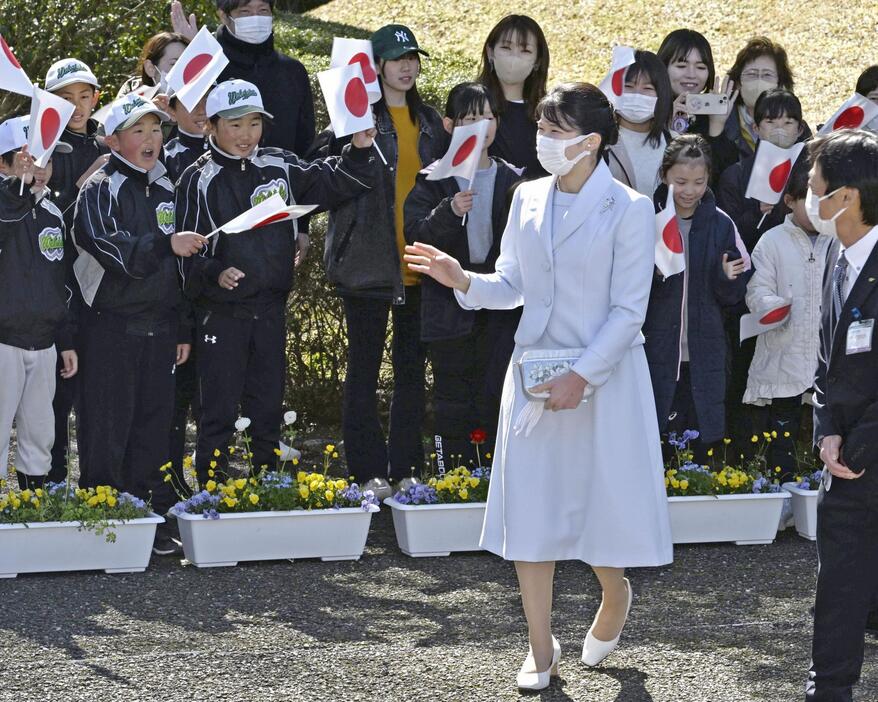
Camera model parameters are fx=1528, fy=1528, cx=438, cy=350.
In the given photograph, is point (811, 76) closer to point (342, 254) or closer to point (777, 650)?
point (342, 254)

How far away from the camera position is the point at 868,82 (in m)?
8.70

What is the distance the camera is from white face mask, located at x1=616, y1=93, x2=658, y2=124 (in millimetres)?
7594

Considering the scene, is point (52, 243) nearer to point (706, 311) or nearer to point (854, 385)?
point (706, 311)

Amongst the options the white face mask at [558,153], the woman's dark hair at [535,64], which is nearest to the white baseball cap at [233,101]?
the woman's dark hair at [535,64]

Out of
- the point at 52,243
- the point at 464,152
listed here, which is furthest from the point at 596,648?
the point at 52,243

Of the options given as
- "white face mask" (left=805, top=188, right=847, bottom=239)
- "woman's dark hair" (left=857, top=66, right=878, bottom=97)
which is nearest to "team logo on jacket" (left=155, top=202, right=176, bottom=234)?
"white face mask" (left=805, top=188, right=847, bottom=239)

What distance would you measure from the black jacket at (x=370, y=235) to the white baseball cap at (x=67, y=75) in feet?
3.85

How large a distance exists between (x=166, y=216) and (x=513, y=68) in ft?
6.47

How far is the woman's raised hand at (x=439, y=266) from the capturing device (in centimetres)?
510

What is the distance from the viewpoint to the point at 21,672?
17.3 feet

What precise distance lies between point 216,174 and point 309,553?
181 cm

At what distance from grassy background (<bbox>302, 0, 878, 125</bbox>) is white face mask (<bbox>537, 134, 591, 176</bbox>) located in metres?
16.2

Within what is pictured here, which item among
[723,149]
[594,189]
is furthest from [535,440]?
[723,149]

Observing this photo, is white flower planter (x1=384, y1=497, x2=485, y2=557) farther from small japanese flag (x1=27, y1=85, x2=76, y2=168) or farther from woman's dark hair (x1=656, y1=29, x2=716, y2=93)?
woman's dark hair (x1=656, y1=29, x2=716, y2=93)
